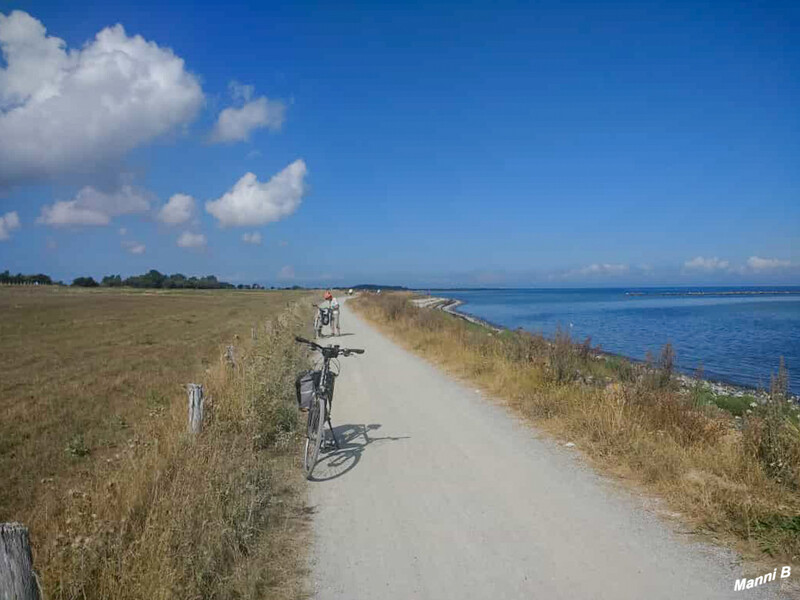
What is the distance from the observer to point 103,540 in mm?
3643

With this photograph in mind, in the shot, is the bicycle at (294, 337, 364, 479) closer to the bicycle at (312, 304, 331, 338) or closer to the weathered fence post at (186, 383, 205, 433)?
the weathered fence post at (186, 383, 205, 433)

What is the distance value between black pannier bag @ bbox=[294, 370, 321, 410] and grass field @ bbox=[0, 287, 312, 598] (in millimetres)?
771

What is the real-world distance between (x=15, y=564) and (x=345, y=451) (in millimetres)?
4821

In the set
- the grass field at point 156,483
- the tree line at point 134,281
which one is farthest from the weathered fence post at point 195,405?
the tree line at point 134,281

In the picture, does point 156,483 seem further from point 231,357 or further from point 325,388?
point 231,357

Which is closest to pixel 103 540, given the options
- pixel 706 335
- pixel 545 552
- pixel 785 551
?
pixel 545 552

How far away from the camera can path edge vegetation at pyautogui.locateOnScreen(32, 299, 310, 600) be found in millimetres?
3436

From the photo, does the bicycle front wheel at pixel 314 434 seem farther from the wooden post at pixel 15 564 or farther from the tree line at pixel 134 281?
the tree line at pixel 134 281

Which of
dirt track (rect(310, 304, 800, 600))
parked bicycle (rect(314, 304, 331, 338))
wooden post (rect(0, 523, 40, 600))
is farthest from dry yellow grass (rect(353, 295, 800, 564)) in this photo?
parked bicycle (rect(314, 304, 331, 338))

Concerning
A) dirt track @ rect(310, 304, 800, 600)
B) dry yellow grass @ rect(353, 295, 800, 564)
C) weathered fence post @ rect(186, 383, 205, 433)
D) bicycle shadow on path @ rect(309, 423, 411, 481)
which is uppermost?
weathered fence post @ rect(186, 383, 205, 433)

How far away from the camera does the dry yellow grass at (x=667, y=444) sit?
14.6 ft

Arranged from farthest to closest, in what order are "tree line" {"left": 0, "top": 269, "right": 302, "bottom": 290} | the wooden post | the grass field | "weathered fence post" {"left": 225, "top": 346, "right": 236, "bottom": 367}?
"tree line" {"left": 0, "top": 269, "right": 302, "bottom": 290} → "weathered fence post" {"left": 225, "top": 346, "right": 236, "bottom": 367} → the grass field → the wooden post

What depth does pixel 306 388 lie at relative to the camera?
22.3ft

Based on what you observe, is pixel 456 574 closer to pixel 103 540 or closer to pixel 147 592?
pixel 147 592
